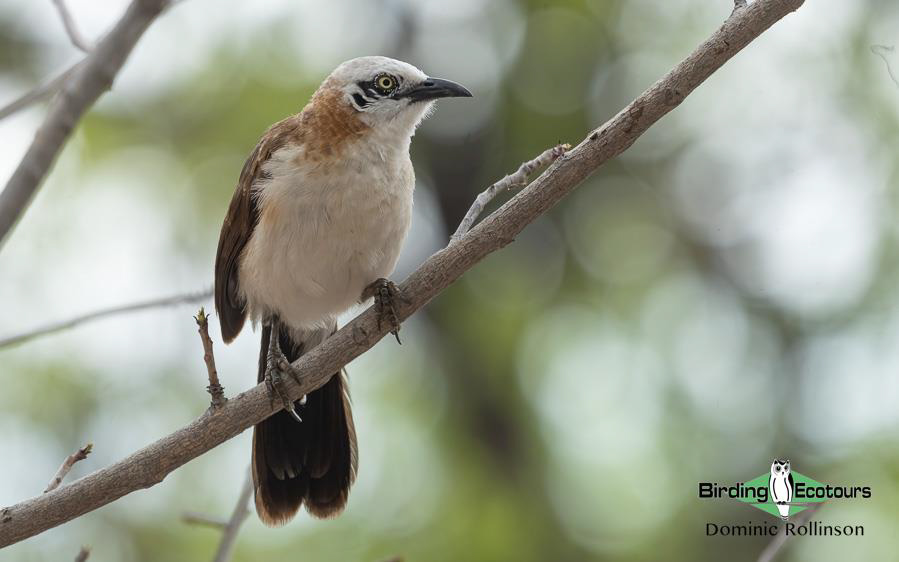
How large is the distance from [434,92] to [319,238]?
0.97 m

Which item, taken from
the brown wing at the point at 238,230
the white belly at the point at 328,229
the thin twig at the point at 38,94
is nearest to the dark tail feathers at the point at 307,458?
the brown wing at the point at 238,230

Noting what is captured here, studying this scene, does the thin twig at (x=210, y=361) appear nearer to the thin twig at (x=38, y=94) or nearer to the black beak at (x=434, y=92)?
the thin twig at (x=38, y=94)

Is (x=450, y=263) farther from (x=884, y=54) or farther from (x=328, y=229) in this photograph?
(x=884, y=54)

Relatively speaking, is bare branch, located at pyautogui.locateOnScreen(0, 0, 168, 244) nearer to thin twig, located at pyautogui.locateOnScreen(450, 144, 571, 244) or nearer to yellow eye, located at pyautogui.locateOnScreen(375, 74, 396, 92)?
thin twig, located at pyautogui.locateOnScreen(450, 144, 571, 244)

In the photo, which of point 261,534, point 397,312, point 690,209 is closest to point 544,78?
point 690,209

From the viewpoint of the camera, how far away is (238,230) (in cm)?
478

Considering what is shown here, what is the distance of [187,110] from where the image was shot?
880 centimetres

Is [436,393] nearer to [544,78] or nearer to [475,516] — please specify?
[475,516]

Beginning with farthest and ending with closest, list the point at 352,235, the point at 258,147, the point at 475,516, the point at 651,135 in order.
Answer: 1. the point at 651,135
2. the point at 475,516
3. the point at 258,147
4. the point at 352,235

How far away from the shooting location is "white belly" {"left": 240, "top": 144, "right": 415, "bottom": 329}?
169 inches

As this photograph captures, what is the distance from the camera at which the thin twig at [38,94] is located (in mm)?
2721

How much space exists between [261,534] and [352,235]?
145 inches

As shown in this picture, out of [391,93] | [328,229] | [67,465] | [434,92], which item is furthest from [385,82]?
[67,465]

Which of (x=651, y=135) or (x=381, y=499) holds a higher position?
(x=651, y=135)
